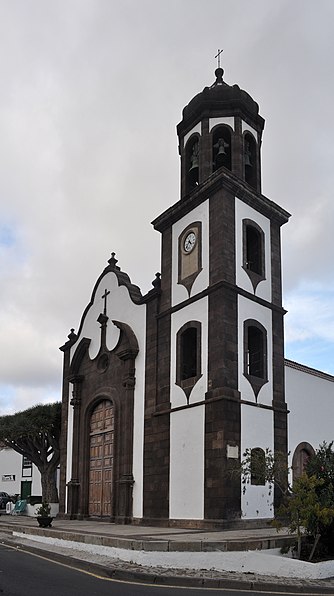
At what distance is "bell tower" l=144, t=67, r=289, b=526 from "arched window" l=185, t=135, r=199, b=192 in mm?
38

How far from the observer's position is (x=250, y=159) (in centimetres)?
2247

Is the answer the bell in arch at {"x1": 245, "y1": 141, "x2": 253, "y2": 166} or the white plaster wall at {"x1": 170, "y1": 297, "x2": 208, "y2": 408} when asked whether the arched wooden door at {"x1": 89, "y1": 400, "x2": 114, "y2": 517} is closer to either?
the white plaster wall at {"x1": 170, "y1": 297, "x2": 208, "y2": 408}

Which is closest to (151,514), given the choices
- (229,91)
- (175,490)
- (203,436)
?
(175,490)

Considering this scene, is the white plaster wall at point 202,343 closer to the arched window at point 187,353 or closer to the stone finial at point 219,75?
the arched window at point 187,353

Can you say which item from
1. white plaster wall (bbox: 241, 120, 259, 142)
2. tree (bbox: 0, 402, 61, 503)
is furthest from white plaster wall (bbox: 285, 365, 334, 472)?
tree (bbox: 0, 402, 61, 503)

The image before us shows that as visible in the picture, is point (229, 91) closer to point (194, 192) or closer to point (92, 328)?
point (194, 192)

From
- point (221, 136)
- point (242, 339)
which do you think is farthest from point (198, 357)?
point (221, 136)

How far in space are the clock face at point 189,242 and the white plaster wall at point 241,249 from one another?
1.53m

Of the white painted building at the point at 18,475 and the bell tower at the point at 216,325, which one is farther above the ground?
the bell tower at the point at 216,325

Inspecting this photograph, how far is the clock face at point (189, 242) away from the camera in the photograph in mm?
21094

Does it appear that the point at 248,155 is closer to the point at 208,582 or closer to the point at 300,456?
the point at 300,456

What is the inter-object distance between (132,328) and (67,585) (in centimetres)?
1306

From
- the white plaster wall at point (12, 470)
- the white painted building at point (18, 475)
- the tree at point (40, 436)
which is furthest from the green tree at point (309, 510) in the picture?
the white plaster wall at point (12, 470)

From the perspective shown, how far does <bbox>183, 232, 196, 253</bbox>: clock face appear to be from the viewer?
69.2ft
